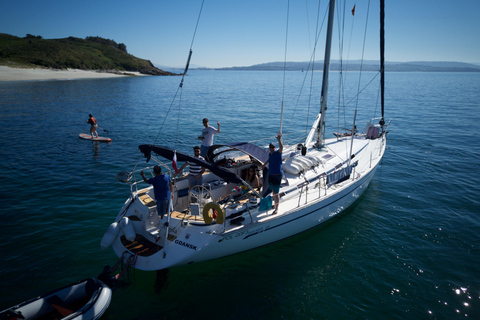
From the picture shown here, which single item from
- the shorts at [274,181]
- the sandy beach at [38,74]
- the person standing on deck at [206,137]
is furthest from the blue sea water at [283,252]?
the sandy beach at [38,74]

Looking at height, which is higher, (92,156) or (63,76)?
(63,76)

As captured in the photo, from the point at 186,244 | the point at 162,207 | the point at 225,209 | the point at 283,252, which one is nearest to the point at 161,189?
the point at 162,207

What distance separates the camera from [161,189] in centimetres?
719

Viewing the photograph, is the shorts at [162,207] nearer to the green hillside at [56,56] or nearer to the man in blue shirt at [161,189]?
the man in blue shirt at [161,189]

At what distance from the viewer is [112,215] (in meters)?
10.5

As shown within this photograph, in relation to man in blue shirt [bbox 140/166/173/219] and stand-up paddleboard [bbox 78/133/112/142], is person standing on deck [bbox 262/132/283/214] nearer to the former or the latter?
man in blue shirt [bbox 140/166/173/219]

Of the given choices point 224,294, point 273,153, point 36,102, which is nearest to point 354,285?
point 224,294

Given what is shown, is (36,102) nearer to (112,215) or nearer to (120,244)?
(112,215)

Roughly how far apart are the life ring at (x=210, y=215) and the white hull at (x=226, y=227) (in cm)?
19

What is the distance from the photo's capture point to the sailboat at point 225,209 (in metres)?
7.05

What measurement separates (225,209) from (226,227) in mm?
510

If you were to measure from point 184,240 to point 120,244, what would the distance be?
5.59ft

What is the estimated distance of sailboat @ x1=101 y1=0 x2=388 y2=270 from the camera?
23.1 feet

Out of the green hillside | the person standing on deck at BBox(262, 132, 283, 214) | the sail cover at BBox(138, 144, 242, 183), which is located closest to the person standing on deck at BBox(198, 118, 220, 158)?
the sail cover at BBox(138, 144, 242, 183)
